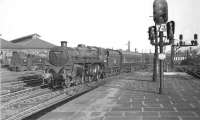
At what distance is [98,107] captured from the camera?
10898 mm

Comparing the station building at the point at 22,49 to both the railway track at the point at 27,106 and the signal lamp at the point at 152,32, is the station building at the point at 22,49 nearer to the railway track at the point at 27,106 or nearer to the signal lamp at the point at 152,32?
the signal lamp at the point at 152,32

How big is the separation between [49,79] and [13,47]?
38.2 metres

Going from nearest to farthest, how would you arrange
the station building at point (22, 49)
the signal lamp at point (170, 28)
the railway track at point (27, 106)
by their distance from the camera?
the railway track at point (27, 106), the signal lamp at point (170, 28), the station building at point (22, 49)

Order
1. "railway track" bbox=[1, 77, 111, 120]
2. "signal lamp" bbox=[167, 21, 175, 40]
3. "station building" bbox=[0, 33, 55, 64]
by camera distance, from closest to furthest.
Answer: "railway track" bbox=[1, 77, 111, 120] < "signal lamp" bbox=[167, 21, 175, 40] < "station building" bbox=[0, 33, 55, 64]

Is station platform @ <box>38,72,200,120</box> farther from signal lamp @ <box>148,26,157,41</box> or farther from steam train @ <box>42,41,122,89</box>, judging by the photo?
signal lamp @ <box>148,26,157,41</box>

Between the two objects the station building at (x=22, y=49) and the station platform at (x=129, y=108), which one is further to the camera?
the station building at (x=22, y=49)

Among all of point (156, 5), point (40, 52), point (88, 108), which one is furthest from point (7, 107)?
point (40, 52)

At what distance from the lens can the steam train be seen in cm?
1750

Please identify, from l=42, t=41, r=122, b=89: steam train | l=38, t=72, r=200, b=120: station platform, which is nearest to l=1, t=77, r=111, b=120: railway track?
l=38, t=72, r=200, b=120: station platform

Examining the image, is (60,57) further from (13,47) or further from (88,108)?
(13,47)

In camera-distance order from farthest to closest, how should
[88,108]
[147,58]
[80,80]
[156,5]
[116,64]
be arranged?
1. [147,58]
2. [116,64]
3. [80,80]
4. [156,5]
5. [88,108]

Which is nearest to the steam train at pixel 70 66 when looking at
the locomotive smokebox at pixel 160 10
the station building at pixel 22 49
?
the locomotive smokebox at pixel 160 10

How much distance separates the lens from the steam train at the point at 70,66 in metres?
17.5

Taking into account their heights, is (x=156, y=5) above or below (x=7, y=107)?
above
